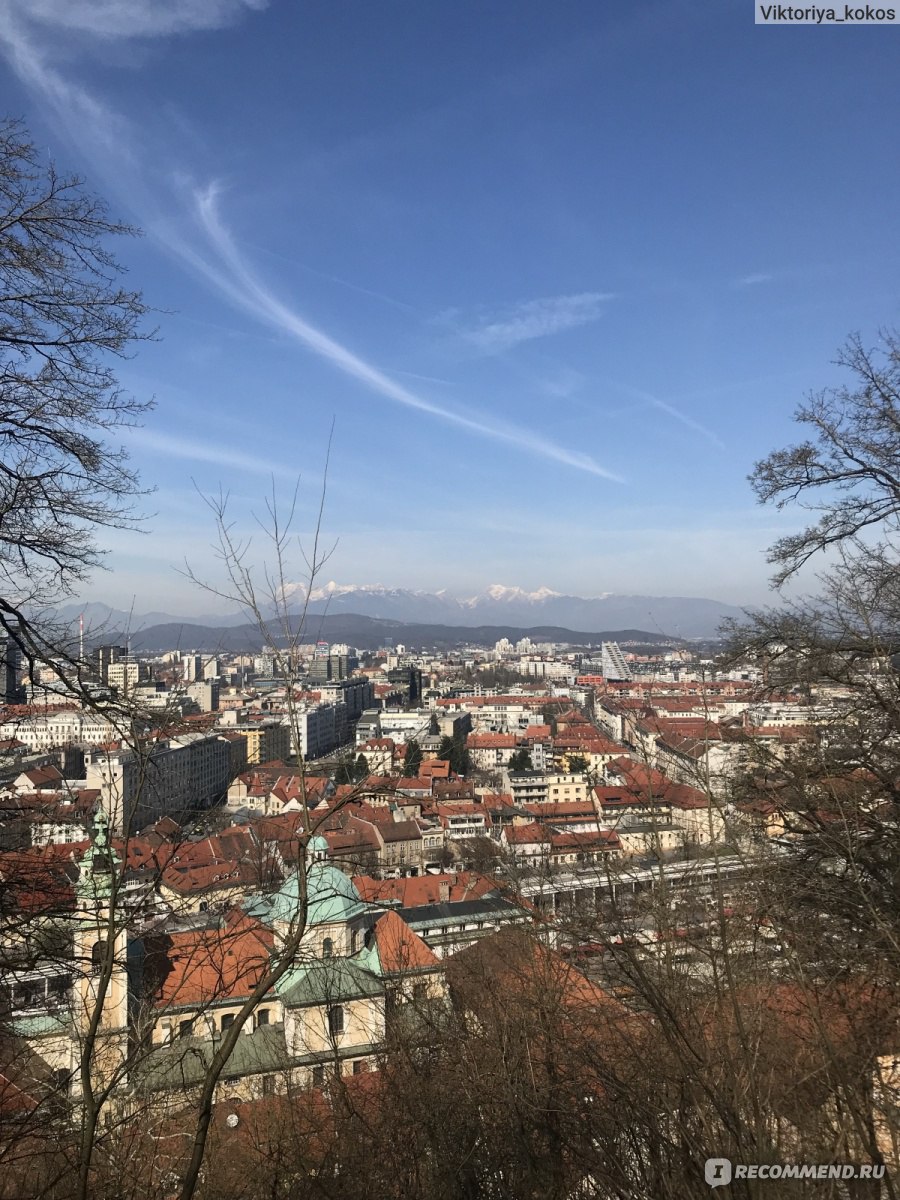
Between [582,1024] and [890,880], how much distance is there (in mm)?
1256

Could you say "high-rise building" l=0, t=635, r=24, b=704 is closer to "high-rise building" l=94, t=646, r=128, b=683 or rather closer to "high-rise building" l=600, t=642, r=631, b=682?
"high-rise building" l=94, t=646, r=128, b=683

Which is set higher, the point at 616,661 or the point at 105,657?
the point at 105,657

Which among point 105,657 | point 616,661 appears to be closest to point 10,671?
point 105,657

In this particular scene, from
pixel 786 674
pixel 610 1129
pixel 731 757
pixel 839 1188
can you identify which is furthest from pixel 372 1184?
pixel 786 674

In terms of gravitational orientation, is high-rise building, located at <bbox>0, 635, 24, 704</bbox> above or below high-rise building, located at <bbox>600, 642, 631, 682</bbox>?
above

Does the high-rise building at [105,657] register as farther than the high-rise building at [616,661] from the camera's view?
No

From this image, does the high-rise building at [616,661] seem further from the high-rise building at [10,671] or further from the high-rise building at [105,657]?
the high-rise building at [10,671]

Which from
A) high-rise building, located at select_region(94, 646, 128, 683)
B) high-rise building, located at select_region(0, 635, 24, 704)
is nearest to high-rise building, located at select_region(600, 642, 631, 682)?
high-rise building, located at select_region(94, 646, 128, 683)

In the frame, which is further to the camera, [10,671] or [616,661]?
[616,661]

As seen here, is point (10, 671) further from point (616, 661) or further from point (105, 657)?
point (616, 661)

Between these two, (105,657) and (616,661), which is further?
(616,661)

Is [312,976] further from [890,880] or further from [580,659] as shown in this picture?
[580,659]

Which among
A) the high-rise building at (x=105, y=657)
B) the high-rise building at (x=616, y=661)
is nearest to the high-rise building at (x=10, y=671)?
the high-rise building at (x=105, y=657)

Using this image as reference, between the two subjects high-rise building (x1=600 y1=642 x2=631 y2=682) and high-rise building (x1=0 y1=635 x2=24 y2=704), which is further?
high-rise building (x1=600 y1=642 x2=631 y2=682)
